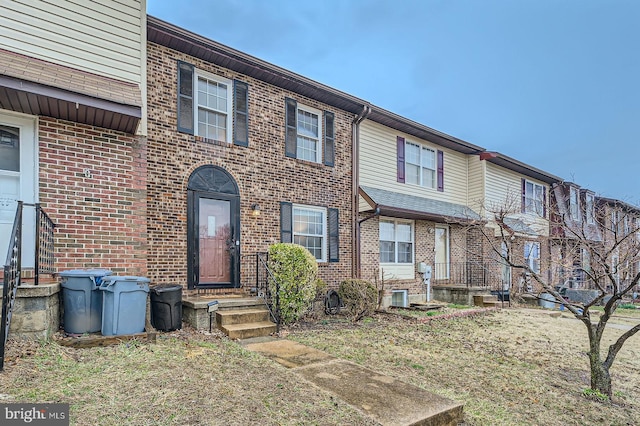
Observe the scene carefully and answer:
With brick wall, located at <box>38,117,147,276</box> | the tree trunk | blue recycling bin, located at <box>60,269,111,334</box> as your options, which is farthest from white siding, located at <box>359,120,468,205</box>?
blue recycling bin, located at <box>60,269,111,334</box>

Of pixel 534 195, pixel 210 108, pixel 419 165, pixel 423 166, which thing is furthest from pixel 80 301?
pixel 534 195

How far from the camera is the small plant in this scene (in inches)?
175

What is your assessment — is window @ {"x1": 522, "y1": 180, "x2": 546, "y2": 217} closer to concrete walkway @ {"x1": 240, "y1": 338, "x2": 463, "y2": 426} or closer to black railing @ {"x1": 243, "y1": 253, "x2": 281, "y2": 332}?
black railing @ {"x1": 243, "y1": 253, "x2": 281, "y2": 332}

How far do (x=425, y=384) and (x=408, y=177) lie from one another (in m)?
8.78

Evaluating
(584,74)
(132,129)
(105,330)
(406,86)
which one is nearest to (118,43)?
(132,129)

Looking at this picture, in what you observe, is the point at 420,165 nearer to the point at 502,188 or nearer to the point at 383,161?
the point at 383,161

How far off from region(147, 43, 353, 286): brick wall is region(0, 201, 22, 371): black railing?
8.81 ft

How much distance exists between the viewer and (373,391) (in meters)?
3.75

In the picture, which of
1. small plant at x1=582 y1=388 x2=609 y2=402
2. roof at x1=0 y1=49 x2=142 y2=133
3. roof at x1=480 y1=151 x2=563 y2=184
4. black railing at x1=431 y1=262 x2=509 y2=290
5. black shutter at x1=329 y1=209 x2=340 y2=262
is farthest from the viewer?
roof at x1=480 y1=151 x2=563 y2=184

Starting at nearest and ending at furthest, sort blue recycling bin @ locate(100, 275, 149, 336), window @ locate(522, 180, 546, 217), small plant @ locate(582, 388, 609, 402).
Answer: small plant @ locate(582, 388, 609, 402) → blue recycling bin @ locate(100, 275, 149, 336) → window @ locate(522, 180, 546, 217)

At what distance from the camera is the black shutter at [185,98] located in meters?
7.45

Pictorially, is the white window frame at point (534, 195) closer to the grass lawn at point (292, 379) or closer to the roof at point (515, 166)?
the roof at point (515, 166)

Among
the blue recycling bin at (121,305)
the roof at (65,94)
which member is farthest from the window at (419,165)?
the blue recycling bin at (121,305)

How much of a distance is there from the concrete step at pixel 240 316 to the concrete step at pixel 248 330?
9 centimetres
